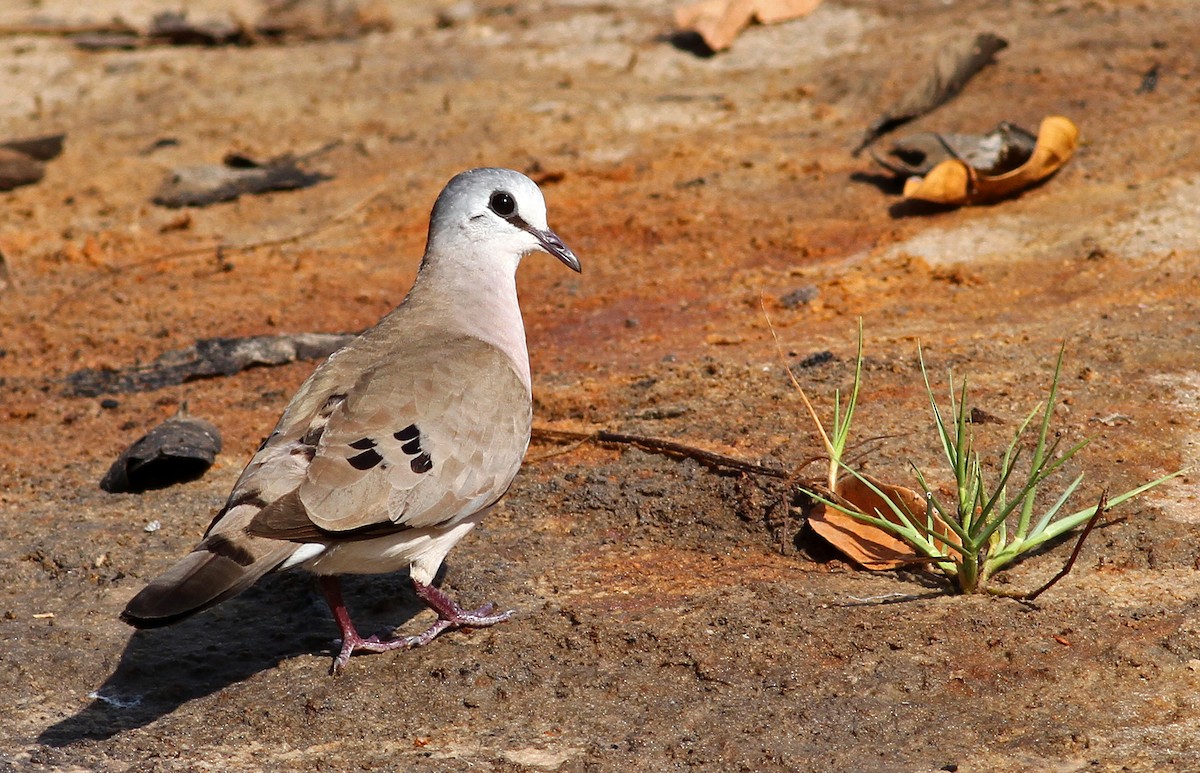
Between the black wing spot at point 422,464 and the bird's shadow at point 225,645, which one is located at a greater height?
the black wing spot at point 422,464

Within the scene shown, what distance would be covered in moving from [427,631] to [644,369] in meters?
1.89

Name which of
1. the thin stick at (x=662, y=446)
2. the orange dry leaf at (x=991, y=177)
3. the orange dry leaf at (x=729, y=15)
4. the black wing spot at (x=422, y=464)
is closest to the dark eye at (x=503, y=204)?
the thin stick at (x=662, y=446)

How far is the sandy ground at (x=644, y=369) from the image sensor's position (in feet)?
11.5

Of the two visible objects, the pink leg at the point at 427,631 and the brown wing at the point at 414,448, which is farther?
the pink leg at the point at 427,631

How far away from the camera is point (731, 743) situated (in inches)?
131

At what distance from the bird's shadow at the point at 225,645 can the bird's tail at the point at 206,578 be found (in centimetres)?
46

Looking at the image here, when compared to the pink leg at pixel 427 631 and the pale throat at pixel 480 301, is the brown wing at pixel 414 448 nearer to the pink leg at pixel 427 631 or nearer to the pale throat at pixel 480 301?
the pale throat at pixel 480 301

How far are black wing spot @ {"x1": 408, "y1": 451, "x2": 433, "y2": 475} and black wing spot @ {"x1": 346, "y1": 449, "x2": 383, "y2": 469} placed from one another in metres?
0.09

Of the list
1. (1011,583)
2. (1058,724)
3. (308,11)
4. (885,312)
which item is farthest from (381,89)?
(1058,724)

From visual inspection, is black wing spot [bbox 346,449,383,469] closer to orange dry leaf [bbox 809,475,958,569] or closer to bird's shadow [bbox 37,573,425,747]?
bird's shadow [bbox 37,573,425,747]

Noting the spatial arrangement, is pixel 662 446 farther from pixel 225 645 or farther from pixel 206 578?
pixel 206 578

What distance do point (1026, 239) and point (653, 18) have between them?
4.74 m

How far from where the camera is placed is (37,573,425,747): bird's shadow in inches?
147

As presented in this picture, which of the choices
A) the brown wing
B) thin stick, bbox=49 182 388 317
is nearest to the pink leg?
the brown wing
